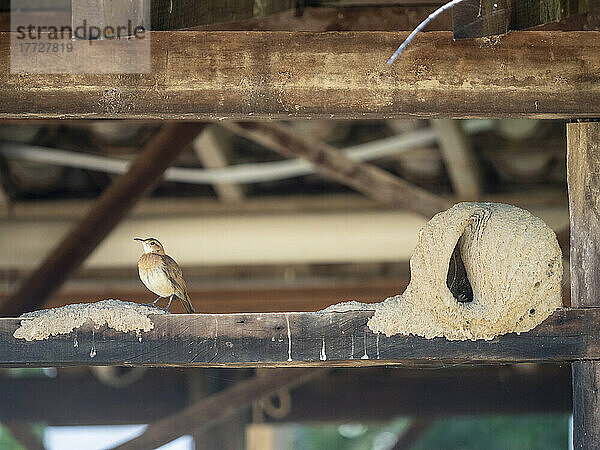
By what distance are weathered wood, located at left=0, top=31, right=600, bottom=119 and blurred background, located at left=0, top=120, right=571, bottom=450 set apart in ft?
6.16

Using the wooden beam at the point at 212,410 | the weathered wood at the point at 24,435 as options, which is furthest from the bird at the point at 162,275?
the weathered wood at the point at 24,435

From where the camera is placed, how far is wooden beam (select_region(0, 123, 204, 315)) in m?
4.22

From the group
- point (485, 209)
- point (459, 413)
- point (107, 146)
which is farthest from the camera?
point (459, 413)

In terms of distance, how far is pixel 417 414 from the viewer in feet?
21.0

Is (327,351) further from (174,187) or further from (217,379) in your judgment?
(217,379)

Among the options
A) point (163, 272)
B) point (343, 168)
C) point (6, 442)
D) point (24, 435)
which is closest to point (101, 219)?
point (343, 168)

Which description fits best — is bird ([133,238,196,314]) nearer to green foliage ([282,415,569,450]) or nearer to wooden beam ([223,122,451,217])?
wooden beam ([223,122,451,217])

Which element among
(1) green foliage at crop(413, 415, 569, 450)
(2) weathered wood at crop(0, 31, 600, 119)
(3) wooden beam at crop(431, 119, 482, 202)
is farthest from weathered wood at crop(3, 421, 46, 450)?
(1) green foliage at crop(413, 415, 569, 450)

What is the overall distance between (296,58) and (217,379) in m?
4.32

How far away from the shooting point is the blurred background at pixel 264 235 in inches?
216

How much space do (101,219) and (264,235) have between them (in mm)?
1602

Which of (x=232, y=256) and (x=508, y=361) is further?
(x=232, y=256)

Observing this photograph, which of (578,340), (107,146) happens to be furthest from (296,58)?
(107,146)

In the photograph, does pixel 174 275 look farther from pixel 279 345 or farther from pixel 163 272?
pixel 279 345
